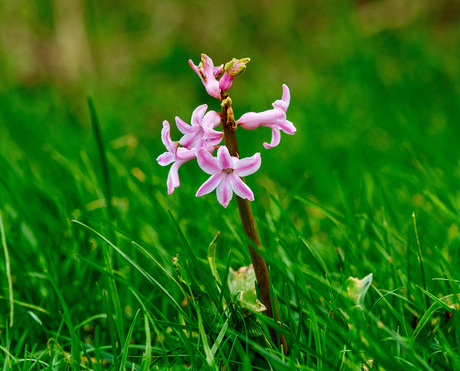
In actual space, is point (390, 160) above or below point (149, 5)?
below

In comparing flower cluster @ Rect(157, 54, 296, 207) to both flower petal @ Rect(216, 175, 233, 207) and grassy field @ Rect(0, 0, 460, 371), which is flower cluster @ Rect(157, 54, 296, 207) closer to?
flower petal @ Rect(216, 175, 233, 207)

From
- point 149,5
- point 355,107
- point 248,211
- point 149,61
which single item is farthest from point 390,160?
point 149,5

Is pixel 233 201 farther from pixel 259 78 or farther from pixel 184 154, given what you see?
pixel 259 78

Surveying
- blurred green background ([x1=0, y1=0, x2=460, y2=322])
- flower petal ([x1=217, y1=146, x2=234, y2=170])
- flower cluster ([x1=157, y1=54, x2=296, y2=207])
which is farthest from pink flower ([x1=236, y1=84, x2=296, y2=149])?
blurred green background ([x1=0, y1=0, x2=460, y2=322])

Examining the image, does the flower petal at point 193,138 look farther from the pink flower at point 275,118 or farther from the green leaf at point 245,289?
the green leaf at point 245,289

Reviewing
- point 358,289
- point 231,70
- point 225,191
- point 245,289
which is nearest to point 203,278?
point 245,289

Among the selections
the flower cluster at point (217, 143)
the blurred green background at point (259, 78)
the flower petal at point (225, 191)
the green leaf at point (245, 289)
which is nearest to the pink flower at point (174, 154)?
the flower cluster at point (217, 143)

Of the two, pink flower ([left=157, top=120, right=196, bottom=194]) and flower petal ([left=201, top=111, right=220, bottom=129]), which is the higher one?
flower petal ([left=201, top=111, right=220, bottom=129])

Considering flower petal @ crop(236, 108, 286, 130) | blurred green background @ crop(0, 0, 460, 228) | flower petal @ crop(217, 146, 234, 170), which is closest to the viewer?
flower petal @ crop(217, 146, 234, 170)

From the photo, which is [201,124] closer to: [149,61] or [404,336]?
[404,336]
